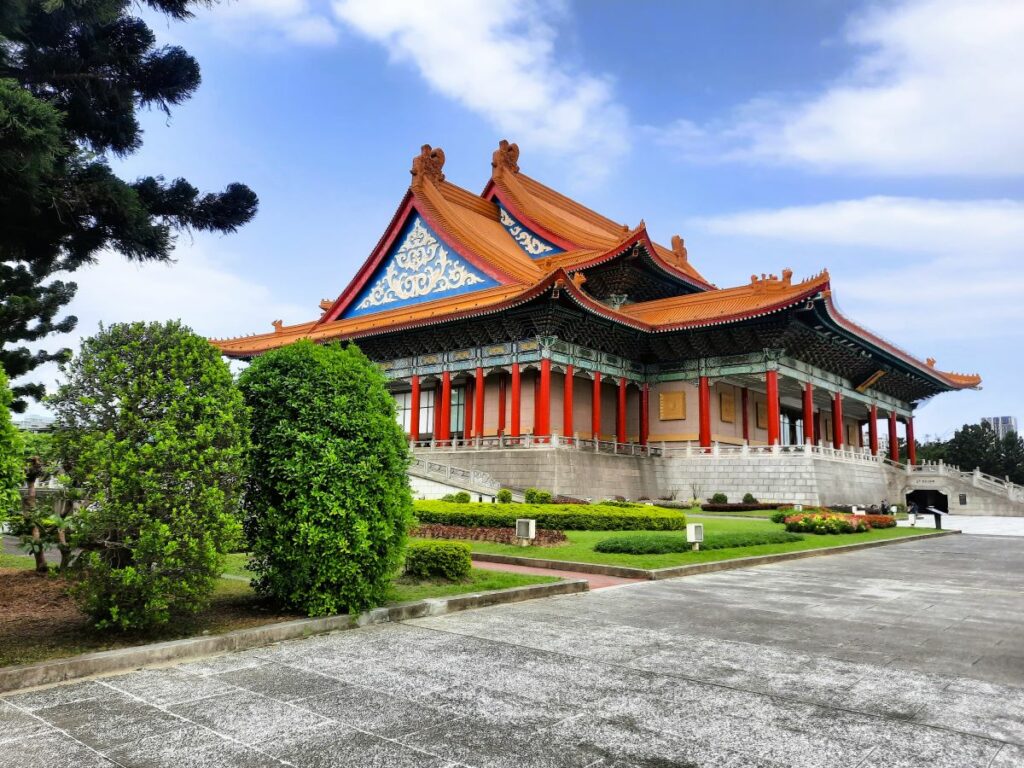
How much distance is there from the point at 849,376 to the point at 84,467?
36.1 meters

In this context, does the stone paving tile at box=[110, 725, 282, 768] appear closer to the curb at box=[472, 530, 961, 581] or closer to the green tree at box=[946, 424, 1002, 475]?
the curb at box=[472, 530, 961, 581]

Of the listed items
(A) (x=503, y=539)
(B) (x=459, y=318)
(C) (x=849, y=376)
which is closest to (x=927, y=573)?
(A) (x=503, y=539)

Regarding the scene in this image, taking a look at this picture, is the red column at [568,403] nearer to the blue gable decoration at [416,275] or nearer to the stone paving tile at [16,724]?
the blue gable decoration at [416,275]

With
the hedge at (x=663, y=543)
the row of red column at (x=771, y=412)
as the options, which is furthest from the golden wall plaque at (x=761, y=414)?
the hedge at (x=663, y=543)

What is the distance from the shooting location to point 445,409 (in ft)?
104

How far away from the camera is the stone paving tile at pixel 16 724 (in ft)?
12.0

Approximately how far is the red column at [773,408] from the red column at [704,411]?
235 centimetres

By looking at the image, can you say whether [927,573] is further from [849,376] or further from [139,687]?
[849,376]

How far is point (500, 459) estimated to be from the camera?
26734 mm

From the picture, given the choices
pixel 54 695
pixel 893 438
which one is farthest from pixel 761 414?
pixel 54 695

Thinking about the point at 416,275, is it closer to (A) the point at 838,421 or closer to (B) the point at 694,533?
(A) the point at 838,421

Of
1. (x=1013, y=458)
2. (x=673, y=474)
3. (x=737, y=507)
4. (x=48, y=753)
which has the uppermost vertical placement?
(x=1013, y=458)

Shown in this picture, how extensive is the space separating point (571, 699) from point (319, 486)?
3.00 m

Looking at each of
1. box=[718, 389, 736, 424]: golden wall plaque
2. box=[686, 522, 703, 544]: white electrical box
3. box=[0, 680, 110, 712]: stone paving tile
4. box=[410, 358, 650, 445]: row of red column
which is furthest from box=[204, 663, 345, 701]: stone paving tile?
box=[718, 389, 736, 424]: golden wall plaque
